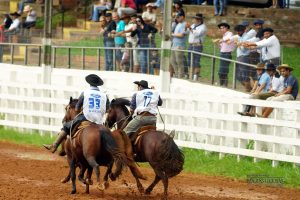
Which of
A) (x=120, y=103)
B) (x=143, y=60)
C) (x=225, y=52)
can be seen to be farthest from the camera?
(x=143, y=60)

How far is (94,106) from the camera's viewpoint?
18.4 metres

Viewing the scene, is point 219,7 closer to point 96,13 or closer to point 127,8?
point 127,8

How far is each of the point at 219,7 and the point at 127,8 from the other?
3.18 metres

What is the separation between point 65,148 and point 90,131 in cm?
108

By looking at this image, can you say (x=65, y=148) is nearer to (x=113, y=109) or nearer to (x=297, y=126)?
(x=113, y=109)

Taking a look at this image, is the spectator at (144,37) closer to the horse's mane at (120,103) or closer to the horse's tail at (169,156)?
the horse's mane at (120,103)

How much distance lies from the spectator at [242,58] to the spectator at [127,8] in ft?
23.2

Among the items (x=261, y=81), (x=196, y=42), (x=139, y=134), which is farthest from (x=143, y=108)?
(x=196, y=42)

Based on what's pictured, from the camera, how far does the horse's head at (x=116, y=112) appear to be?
761 inches

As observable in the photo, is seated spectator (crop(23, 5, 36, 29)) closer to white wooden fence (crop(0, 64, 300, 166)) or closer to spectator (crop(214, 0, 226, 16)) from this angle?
white wooden fence (crop(0, 64, 300, 166))

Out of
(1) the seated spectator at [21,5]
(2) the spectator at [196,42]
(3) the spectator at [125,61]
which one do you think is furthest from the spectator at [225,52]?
(1) the seated spectator at [21,5]

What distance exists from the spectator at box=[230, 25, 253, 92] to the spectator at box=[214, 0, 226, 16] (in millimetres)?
8217

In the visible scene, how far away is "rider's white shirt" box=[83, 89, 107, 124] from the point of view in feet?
60.3

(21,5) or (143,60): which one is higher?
(21,5)
